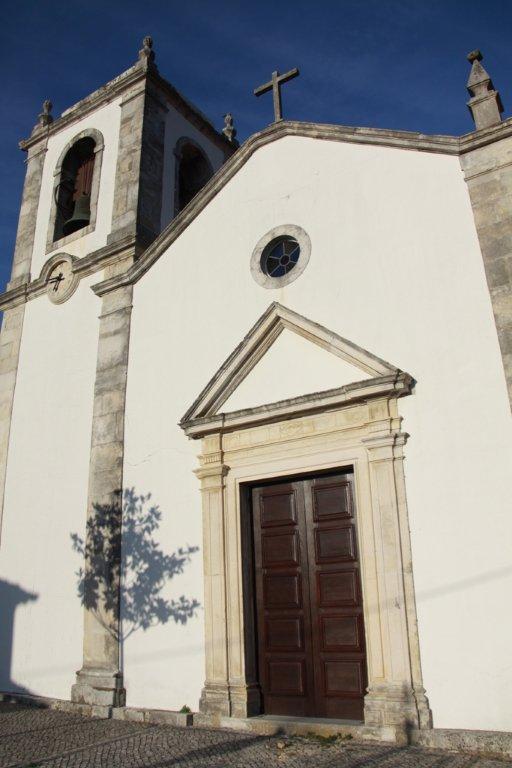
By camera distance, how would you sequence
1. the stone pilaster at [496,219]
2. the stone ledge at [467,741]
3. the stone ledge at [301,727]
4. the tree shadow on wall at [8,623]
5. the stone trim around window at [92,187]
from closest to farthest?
1. the stone ledge at [467,741]
2. the stone ledge at [301,727]
3. the stone pilaster at [496,219]
4. the tree shadow on wall at [8,623]
5. the stone trim around window at [92,187]

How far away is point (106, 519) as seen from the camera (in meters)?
7.71

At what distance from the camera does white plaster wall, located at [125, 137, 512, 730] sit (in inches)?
209

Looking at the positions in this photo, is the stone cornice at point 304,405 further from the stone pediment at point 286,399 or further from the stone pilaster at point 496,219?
the stone pilaster at point 496,219

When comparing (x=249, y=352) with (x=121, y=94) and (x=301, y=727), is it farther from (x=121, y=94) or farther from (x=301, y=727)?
(x=121, y=94)

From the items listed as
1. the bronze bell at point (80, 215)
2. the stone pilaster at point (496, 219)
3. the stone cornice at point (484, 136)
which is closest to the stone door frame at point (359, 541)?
the stone pilaster at point (496, 219)

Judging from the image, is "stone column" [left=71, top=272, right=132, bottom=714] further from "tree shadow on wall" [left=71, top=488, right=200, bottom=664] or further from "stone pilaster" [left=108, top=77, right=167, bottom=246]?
"stone pilaster" [left=108, top=77, right=167, bottom=246]

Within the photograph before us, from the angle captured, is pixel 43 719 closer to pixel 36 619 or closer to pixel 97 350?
pixel 36 619

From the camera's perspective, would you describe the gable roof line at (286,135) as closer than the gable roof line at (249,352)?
Yes

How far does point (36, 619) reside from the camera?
26.7ft

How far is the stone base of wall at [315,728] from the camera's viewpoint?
4.90 m

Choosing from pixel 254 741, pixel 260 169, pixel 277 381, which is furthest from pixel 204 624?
pixel 260 169

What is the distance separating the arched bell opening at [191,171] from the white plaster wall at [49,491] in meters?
2.97

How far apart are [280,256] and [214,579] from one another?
144 inches

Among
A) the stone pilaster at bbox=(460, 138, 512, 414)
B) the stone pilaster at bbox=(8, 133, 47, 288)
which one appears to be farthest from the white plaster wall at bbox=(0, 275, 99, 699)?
the stone pilaster at bbox=(460, 138, 512, 414)
